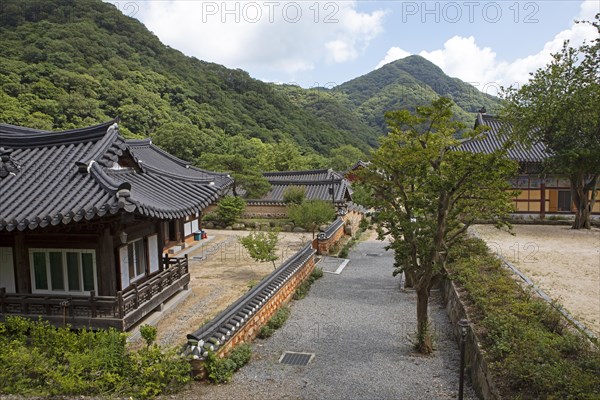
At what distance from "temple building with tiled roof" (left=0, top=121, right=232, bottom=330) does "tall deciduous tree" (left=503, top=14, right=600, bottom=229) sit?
65.1 ft

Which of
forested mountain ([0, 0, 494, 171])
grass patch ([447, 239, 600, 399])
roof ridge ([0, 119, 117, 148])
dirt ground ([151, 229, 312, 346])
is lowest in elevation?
dirt ground ([151, 229, 312, 346])

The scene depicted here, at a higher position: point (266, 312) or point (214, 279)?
point (266, 312)

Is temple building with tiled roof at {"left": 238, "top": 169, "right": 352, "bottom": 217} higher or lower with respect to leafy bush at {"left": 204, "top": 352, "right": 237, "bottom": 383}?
higher

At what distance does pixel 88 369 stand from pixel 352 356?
217 inches

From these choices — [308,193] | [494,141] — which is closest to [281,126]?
[308,193]

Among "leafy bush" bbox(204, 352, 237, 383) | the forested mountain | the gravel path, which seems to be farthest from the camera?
the forested mountain

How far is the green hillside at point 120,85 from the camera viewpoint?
54.3m

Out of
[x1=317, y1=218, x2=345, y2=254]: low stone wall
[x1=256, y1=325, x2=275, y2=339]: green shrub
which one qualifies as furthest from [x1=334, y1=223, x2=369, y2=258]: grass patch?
[x1=256, y1=325, x2=275, y2=339]: green shrub

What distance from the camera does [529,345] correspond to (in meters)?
7.30

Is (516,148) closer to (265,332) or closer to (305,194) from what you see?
(305,194)

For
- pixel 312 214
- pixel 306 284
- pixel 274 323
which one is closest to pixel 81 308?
pixel 274 323

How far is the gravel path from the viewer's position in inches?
315

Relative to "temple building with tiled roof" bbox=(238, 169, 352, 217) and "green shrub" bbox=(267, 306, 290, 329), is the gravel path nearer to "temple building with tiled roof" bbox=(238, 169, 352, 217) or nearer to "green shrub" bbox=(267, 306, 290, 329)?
"green shrub" bbox=(267, 306, 290, 329)

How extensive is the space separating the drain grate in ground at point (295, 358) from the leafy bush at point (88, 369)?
244cm
